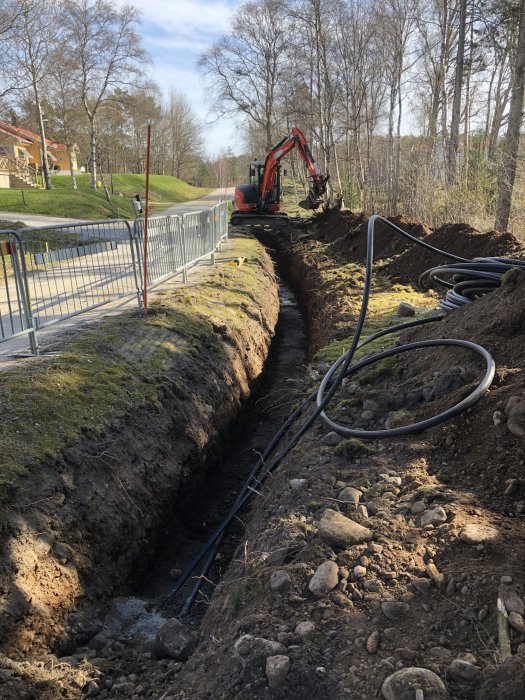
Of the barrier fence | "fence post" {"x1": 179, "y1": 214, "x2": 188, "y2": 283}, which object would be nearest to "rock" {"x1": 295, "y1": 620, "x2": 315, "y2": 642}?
the barrier fence

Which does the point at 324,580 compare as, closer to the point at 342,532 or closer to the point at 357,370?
the point at 342,532

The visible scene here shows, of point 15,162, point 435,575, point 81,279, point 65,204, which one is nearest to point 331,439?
point 435,575

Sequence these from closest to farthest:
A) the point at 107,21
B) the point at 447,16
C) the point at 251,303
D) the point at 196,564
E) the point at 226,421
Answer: the point at 196,564 → the point at 226,421 → the point at 251,303 → the point at 447,16 → the point at 107,21

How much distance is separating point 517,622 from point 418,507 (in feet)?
3.16

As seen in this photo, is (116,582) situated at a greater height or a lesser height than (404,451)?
lesser

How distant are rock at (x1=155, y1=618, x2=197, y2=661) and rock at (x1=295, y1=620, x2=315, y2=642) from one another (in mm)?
1042

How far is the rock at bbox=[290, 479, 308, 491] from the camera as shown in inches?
143

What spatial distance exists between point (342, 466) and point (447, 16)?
26271 millimetres

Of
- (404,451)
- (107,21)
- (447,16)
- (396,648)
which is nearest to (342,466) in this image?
(404,451)

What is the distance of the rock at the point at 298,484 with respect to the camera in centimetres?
364

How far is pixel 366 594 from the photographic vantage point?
7.84 feet

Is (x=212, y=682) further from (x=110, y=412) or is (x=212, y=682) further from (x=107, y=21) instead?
(x=107, y=21)

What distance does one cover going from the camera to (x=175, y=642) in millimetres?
3080

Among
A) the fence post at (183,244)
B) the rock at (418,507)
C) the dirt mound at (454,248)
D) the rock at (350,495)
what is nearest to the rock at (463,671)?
the rock at (418,507)
